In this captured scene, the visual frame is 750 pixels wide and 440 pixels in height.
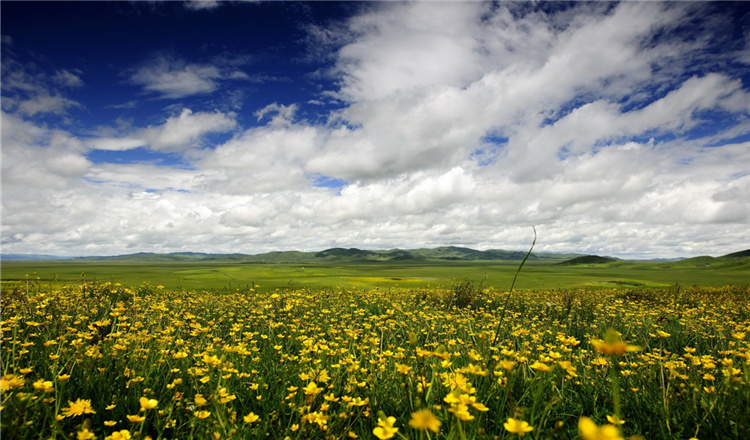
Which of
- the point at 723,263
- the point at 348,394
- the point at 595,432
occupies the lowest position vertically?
the point at 723,263

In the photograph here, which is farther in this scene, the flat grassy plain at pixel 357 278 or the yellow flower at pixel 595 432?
the flat grassy plain at pixel 357 278

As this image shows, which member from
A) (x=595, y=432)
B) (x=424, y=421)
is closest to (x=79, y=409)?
(x=424, y=421)

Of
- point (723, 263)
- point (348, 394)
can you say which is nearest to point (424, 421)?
point (348, 394)

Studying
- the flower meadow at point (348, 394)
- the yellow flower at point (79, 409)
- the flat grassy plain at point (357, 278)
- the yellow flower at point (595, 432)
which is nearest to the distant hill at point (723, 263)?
the flat grassy plain at point (357, 278)

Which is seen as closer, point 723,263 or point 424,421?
point 424,421

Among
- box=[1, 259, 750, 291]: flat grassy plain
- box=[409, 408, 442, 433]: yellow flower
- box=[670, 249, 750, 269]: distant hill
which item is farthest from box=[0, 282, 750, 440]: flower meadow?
box=[670, 249, 750, 269]: distant hill

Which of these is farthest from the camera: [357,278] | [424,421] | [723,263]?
[723,263]

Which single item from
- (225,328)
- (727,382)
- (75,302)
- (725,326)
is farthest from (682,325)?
(75,302)

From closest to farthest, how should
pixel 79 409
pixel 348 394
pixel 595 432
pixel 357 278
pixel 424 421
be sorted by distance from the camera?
pixel 595 432, pixel 424 421, pixel 79 409, pixel 348 394, pixel 357 278

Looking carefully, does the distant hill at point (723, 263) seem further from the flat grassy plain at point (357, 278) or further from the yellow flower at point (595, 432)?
the yellow flower at point (595, 432)

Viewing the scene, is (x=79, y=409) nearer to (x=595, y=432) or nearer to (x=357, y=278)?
(x=595, y=432)

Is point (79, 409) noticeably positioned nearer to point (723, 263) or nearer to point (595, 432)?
point (595, 432)

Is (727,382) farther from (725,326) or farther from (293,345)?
(725,326)

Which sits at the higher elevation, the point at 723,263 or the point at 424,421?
the point at 424,421
